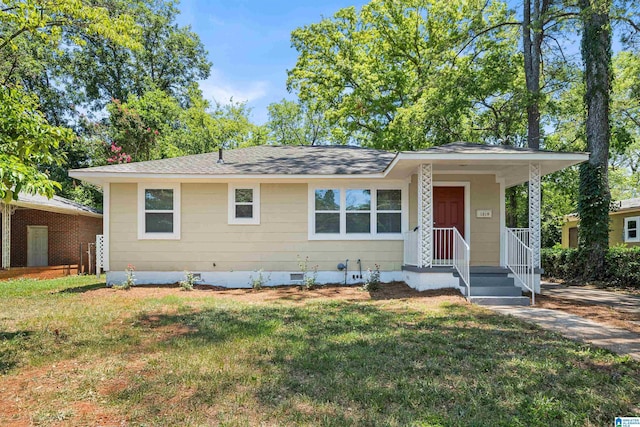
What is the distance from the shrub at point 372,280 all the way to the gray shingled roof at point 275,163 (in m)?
2.55

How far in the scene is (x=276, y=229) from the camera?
32.8ft

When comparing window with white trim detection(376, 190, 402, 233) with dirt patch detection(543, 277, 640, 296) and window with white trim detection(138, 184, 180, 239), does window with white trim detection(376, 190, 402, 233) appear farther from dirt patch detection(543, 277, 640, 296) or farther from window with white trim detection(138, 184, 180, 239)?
dirt patch detection(543, 277, 640, 296)

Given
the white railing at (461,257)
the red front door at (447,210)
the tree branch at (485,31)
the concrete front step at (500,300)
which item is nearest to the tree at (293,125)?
the tree branch at (485,31)

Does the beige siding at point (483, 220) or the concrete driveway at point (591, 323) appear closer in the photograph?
the concrete driveway at point (591, 323)

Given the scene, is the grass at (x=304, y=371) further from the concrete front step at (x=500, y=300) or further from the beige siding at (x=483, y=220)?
the beige siding at (x=483, y=220)

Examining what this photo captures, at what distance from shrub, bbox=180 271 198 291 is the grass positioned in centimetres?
266

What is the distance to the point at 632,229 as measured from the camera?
669 inches

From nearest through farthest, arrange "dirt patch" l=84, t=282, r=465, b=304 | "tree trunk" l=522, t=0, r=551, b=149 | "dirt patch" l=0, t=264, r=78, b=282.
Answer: "dirt patch" l=84, t=282, r=465, b=304, "dirt patch" l=0, t=264, r=78, b=282, "tree trunk" l=522, t=0, r=551, b=149

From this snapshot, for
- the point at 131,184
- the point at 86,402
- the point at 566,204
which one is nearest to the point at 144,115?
the point at 131,184

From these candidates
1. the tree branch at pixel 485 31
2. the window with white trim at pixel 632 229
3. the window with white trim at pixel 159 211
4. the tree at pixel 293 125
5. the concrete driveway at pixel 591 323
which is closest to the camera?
the concrete driveway at pixel 591 323

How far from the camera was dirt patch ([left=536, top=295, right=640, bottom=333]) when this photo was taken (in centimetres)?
Answer: 590

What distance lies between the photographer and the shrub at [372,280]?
9133mm

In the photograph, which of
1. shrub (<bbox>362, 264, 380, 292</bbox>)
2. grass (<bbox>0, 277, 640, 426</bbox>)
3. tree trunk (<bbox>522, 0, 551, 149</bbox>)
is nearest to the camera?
grass (<bbox>0, 277, 640, 426</bbox>)

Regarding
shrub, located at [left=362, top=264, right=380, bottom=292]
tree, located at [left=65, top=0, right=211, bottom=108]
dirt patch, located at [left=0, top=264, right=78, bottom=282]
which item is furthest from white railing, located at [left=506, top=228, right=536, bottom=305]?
tree, located at [left=65, top=0, right=211, bottom=108]
